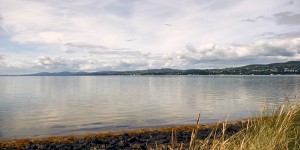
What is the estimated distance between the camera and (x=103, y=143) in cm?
2116

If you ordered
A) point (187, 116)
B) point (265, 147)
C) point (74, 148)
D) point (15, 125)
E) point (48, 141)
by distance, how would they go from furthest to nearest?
point (187, 116)
point (15, 125)
point (48, 141)
point (74, 148)
point (265, 147)

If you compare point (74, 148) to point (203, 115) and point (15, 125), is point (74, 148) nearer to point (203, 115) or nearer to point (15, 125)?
point (15, 125)

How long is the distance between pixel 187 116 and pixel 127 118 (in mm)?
7756

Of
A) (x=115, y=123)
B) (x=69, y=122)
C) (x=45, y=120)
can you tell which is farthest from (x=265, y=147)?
(x=45, y=120)

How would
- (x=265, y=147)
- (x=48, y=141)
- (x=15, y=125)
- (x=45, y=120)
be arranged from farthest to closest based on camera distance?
1. (x=45, y=120)
2. (x=15, y=125)
3. (x=48, y=141)
4. (x=265, y=147)

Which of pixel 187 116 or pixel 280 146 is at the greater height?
pixel 280 146

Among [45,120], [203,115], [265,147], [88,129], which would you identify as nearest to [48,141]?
[88,129]

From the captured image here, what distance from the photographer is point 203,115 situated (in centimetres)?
4028

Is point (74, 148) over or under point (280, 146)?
under

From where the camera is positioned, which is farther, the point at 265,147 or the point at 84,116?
the point at 84,116

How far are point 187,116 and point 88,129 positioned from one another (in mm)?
14106

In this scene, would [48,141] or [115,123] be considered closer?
[48,141]

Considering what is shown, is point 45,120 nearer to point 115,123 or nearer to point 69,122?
point 69,122

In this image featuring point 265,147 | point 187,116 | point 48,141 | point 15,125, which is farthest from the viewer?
point 187,116
